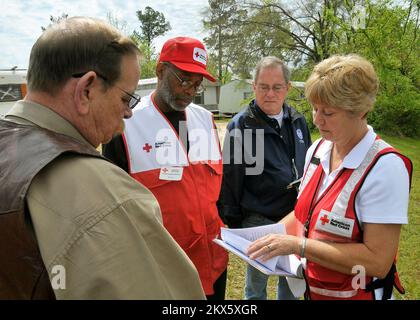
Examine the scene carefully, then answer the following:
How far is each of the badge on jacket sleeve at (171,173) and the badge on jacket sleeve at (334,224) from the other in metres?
0.91

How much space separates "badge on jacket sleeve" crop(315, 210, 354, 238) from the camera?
173cm

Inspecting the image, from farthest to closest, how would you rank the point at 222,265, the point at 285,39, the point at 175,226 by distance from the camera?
the point at 285,39 < the point at 222,265 < the point at 175,226

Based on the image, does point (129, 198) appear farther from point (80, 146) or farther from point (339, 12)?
point (339, 12)

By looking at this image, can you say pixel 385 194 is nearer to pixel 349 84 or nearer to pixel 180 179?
pixel 349 84

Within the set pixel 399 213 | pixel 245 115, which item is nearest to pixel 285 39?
pixel 245 115

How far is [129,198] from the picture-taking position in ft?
3.16

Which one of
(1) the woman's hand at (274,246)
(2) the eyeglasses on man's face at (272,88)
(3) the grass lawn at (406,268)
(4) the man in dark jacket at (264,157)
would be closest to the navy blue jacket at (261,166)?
(4) the man in dark jacket at (264,157)

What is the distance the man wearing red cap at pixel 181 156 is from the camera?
7.49ft

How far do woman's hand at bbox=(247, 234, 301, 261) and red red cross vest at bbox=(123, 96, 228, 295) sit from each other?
19.8 inches

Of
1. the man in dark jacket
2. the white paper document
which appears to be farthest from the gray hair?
the white paper document

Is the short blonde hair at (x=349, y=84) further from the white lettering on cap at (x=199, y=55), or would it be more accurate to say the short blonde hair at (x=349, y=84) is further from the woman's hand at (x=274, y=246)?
the white lettering on cap at (x=199, y=55)

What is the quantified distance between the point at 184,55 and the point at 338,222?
1.50 m

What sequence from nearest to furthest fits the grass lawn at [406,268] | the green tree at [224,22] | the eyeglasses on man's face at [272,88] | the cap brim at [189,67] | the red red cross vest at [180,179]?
the red red cross vest at [180,179], the cap brim at [189,67], the eyeglasses on man's face at [272,88], the grass lawn at [406,268], the green tree at [224,22]
